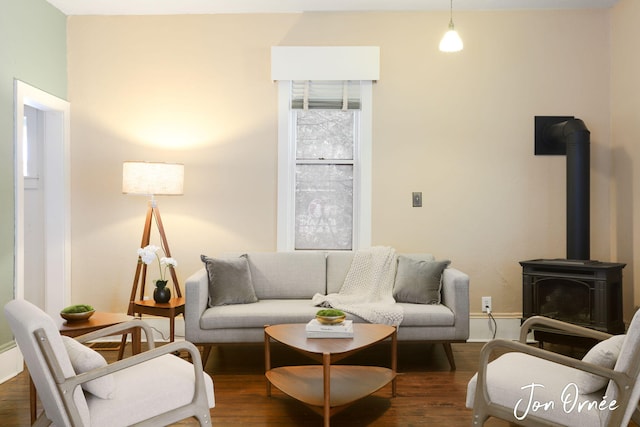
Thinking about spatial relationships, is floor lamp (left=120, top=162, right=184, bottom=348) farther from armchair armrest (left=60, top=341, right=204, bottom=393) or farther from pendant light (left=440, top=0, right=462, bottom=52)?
pendant light (left=440, top=0, right=462, bottom=52)

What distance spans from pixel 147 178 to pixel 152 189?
0.30ft

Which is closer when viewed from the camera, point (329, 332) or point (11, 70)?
point (329, 332)

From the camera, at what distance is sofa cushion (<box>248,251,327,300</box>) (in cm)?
432

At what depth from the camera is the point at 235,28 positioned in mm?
4695

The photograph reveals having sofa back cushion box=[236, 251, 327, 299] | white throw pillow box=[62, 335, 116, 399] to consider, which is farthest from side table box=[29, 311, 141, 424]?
sofa back cushion box=[236, 251, 327, 299]

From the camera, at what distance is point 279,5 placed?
4.52 m

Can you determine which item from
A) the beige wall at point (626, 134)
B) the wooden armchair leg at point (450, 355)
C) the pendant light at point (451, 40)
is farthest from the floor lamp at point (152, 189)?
the beige wall at point (626, 134)

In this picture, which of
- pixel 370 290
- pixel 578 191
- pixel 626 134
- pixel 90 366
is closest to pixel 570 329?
pixel 370 290

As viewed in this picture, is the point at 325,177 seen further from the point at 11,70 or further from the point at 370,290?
the point at 11,70

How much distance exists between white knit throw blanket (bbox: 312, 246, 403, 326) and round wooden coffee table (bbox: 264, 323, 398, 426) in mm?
394

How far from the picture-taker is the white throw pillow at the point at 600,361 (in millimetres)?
2162

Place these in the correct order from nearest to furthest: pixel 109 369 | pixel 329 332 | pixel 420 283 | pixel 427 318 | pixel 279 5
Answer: pixel 109 369
pixel 329 332
pixel 427 318
pixel 420 283
pixel 279 5

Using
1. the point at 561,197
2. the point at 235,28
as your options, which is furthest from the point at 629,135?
the point at 235,28

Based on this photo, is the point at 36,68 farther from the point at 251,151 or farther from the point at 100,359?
the point at 100,359
